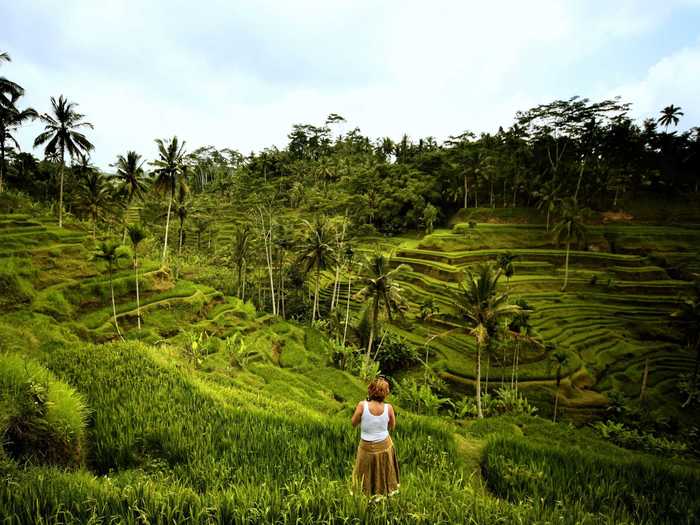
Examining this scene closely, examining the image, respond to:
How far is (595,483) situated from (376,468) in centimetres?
340

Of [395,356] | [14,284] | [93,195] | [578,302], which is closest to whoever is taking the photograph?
[14,284]

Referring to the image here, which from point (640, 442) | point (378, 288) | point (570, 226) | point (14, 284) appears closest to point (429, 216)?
point (570, 226)

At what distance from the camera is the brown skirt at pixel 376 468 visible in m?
4.01

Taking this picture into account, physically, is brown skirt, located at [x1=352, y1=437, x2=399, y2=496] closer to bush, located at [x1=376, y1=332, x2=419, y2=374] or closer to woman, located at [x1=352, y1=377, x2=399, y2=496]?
woman, located at [x1=352, y1=377, x2=399, y2=496]

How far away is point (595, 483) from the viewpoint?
511cm

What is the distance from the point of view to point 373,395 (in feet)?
13.5

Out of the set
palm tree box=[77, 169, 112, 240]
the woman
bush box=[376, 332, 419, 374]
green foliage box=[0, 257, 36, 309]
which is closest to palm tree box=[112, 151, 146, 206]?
palm tree box=[77, 169, 112, 240]

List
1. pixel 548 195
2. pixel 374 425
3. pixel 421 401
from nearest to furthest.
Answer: pixel 374 425 < pixel 421 401 < pixel 548 195

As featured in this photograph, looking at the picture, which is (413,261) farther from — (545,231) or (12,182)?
(12,182)

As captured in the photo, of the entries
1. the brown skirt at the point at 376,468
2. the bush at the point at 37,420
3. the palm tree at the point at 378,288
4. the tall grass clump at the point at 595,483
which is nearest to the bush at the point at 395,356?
the palm tree at the point at 378,288

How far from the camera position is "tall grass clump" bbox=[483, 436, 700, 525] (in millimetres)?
4414

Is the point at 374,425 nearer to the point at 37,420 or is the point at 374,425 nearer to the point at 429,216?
the point at 37,420

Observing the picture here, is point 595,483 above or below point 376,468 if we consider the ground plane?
below

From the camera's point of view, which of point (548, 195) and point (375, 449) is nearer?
point (375, 449)
